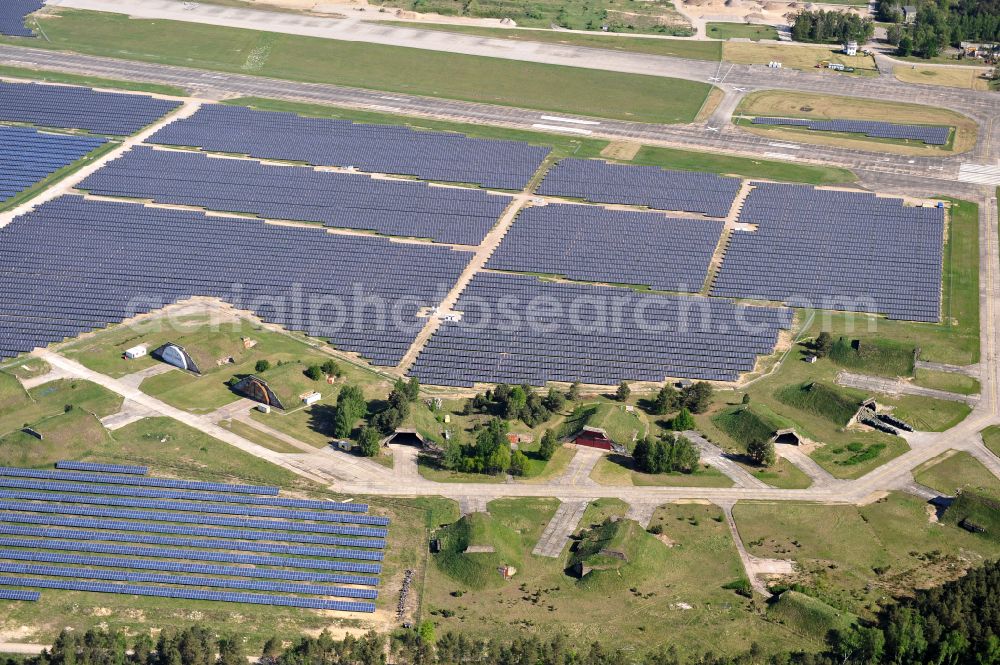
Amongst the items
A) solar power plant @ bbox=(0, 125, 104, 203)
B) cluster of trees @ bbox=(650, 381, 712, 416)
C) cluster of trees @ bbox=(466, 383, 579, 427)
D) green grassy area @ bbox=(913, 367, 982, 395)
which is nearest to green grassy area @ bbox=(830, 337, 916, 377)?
green grassy area @ bbox=(913, 367, 982, 395)

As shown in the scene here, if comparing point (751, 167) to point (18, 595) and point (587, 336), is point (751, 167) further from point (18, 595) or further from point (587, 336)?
point (18, 595)

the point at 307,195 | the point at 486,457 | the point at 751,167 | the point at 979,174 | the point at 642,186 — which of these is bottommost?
the point at 486,457

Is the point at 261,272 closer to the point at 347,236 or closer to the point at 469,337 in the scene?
the point at 347,236

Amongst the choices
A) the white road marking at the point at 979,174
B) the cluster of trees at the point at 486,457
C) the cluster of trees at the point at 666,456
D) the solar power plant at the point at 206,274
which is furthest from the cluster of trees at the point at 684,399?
the white road marking at the point at 979,174

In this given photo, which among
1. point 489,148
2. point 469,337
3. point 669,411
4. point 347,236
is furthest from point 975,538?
point 489,148

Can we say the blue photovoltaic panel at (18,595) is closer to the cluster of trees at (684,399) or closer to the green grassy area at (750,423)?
the cluster of trees at (684,399)

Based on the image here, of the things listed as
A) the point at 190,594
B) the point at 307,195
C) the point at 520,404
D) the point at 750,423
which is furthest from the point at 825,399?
the point at 307,195
